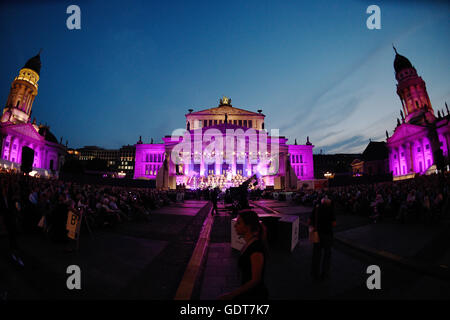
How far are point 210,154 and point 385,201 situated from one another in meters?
40.2

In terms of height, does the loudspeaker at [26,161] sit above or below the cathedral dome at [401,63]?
below

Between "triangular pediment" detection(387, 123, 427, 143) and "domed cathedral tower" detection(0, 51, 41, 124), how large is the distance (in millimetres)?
104336

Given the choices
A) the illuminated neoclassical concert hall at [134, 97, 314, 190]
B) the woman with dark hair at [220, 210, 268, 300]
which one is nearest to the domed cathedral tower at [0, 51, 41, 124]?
the illuminated neoclassical concert hall at [134, 97, 314, 190]

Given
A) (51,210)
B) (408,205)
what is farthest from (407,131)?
(51,210)

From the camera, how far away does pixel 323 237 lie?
4242mm

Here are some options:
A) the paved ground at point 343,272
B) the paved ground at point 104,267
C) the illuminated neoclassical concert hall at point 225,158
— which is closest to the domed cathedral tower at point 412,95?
the illuminated neoclassical concert hall at point 225,158

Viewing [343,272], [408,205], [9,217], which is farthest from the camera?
[408,205]

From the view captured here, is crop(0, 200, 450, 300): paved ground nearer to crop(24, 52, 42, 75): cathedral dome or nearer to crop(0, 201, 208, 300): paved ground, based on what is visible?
crop(0, 201, 208, 300): paved ground

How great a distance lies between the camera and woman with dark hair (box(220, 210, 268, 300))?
1.96m

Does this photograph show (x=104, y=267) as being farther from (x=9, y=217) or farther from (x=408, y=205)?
(x=408, y=205)

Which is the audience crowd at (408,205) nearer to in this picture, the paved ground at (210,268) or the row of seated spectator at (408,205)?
the row of seated spectator at (408,205)

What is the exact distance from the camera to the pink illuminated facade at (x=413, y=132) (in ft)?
138

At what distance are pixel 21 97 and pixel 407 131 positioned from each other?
11032 centimetres

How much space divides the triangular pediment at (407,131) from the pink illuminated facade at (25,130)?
86.7 m
